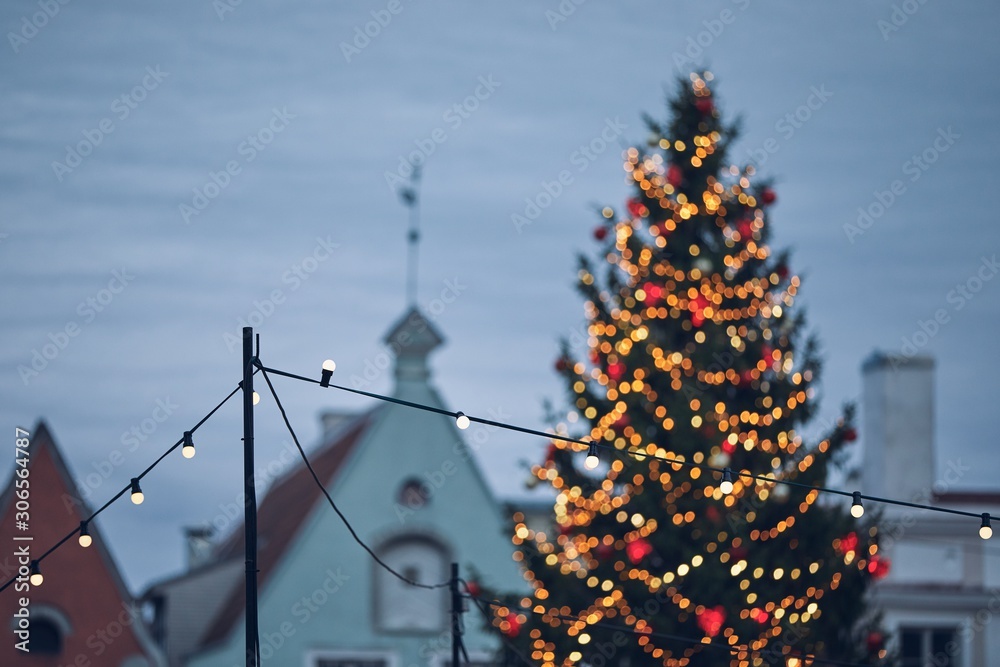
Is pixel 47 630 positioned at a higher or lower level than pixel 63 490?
lower

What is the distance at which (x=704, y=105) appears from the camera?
20.8m

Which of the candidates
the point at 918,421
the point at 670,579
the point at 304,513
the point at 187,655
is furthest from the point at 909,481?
the point at 187,655

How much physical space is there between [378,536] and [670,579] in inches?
346

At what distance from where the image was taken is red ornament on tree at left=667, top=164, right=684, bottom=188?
67.2ft

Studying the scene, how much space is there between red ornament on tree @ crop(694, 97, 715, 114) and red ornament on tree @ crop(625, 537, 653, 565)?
5.84m

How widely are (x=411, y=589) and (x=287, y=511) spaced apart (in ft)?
12.5

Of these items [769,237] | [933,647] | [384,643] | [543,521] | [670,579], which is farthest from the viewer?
[543,521]

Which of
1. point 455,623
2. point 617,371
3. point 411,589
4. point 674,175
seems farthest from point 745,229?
point 411,589

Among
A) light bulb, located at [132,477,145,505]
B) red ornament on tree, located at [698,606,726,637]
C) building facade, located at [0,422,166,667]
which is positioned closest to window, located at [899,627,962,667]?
red ornament on tree, located at [698,606,726,637]

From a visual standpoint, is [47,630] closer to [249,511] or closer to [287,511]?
[287,511]

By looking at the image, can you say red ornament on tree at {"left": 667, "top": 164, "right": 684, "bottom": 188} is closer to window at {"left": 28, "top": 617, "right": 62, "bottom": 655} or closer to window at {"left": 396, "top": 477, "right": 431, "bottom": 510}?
window at {"left": 396, "top": 477, "right": 431, "bottom": 510}

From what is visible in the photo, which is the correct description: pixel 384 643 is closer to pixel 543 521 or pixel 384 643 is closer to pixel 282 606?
pixel 282 606

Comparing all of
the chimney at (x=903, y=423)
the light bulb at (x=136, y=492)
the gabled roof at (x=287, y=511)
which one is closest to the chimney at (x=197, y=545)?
the gabled roof at (x=287, y=511)

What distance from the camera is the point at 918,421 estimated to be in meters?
25.9
